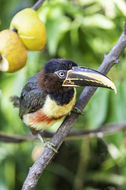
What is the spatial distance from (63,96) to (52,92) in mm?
54

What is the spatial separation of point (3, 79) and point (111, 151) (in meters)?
0.83

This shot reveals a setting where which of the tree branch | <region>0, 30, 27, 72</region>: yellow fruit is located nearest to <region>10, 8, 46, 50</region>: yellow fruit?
<region>0, 30, 27, 72</region>: yellow fruit

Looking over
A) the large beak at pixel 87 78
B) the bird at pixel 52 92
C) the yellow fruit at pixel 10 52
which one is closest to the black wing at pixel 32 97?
the bird at pixel 52 92

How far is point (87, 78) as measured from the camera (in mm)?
1294

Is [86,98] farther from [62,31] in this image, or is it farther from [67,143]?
[67,143]

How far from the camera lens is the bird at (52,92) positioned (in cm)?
135

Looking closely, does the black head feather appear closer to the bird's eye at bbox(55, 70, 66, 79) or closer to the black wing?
the bird's eye at bbox(55, 70, 66, 79)

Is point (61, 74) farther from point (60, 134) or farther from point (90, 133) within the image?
point (90, 133)

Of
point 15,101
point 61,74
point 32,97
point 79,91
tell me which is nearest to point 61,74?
point 61,74

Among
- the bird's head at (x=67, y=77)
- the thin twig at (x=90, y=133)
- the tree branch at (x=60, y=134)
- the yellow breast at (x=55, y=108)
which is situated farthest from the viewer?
the thin twig at (x=90, y=133)

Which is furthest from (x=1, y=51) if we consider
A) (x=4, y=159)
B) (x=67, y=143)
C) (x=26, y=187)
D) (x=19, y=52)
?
(x=67, y=143)

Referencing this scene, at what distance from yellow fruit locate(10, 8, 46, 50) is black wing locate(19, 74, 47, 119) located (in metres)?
0.37

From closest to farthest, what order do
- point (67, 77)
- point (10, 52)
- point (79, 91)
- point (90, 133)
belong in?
1. point (10, 52)
2. point (67, 77)
3. point (90, 133)
4. point (79, 91)

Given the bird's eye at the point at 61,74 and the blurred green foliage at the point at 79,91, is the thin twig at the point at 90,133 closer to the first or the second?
the blurred green foliage at the point at 79,91
